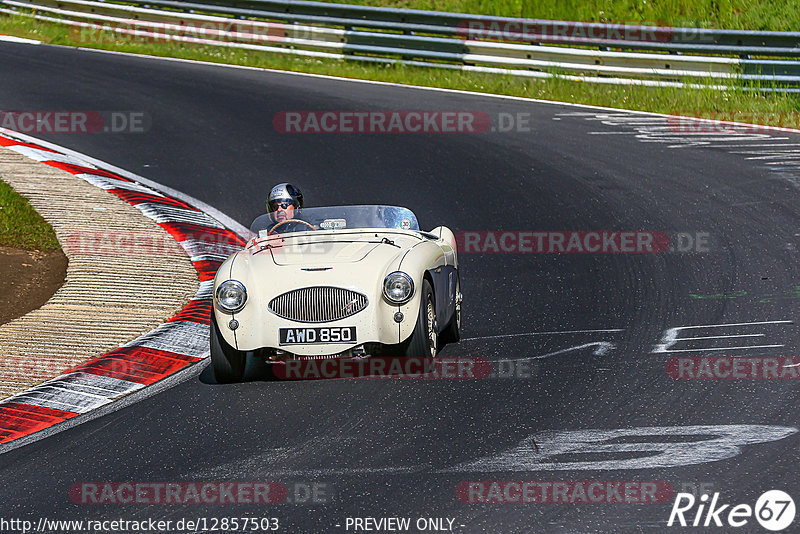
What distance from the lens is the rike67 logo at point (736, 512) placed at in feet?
17.0

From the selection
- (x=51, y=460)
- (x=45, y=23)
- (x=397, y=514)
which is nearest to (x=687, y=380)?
(x=397, y=514)

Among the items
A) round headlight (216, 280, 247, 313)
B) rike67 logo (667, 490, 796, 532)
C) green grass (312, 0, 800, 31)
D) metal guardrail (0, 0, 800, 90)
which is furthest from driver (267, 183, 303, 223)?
green grass (312, 0, 800, 31)

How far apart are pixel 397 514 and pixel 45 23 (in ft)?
65.6

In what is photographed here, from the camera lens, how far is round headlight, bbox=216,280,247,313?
24.6 ft

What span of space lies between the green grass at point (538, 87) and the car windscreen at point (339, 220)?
8445 millimetres

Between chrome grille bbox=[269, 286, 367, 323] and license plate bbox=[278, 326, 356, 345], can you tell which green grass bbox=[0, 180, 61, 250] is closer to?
chrome grille bbox=[269, 286, 367, 323]

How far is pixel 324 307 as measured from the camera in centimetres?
743

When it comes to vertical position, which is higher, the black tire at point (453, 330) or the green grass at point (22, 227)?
the green grass at point (22, 227)

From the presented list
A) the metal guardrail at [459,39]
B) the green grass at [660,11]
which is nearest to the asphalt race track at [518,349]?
the metal guardrail at [459,39]

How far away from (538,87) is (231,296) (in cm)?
1106

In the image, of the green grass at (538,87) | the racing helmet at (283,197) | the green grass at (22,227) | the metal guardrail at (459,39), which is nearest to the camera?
the racing helmet at (283,197)

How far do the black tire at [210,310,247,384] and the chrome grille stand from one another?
383mm

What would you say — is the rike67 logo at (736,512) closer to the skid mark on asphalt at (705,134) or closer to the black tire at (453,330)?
the black tire at (453,330)

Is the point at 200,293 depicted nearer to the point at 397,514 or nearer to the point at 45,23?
the point at 397,514
